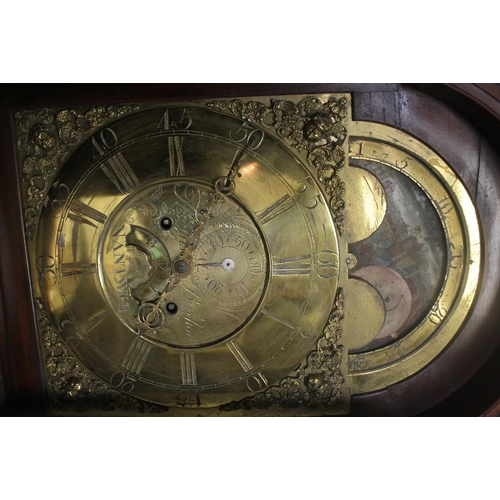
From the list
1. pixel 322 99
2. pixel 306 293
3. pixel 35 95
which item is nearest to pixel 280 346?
pixel 306 293

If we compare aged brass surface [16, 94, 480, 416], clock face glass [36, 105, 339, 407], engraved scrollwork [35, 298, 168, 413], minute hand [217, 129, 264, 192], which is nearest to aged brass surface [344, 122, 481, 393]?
aged brass surface [16, 94, 480, 416]

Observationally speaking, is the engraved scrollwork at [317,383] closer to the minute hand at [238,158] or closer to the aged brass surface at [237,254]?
the aged brass surface at [237,254]

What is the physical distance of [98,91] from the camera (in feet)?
7.52

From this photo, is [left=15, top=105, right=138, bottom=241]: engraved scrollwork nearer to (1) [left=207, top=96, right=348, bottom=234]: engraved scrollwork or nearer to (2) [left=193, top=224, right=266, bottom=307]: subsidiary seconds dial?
(1) [left=207, top=96, right=348, bottom=234]: engraved scrollwork

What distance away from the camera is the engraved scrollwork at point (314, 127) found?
225 centimetres

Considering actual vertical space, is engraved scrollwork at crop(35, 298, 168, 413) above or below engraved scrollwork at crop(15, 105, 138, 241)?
below

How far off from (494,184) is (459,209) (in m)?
0.17

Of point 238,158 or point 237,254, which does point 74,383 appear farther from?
point 238,158

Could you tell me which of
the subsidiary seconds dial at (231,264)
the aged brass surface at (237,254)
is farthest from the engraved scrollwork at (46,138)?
the subsidiary seconds dial at (231,264)

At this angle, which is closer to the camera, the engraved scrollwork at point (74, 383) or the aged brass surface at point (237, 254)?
the aged brass surface at point (237, 254)

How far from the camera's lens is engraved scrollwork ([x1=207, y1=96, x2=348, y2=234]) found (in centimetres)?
225

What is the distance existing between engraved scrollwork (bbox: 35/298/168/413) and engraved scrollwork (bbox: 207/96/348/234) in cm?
110

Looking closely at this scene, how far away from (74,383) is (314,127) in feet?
4.68

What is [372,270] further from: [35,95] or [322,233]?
[35,95]
